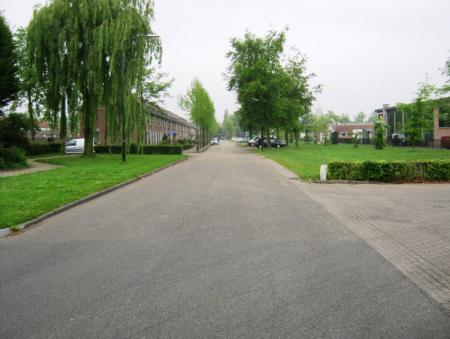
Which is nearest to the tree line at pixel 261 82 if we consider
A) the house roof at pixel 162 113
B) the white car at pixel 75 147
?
the house roof at pixel 162 113

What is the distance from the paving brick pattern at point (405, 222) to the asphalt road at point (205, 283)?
0.80ft

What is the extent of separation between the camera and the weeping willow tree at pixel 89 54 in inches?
869

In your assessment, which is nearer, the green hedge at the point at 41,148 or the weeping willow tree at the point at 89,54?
the weeping willow tree at the point at 89,54

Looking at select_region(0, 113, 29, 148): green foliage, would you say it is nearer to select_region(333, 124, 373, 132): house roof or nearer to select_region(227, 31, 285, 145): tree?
select_region(227, 31, 285, 145): tree

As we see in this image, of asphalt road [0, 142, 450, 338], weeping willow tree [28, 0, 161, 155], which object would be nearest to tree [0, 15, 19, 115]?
weeping willow tree [28, 0, 161, 155]

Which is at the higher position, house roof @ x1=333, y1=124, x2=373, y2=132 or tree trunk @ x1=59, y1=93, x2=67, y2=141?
house roof @ x1=333, y1=124, x2=373, y2=132

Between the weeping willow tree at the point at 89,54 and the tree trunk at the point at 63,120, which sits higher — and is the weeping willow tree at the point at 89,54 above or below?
above

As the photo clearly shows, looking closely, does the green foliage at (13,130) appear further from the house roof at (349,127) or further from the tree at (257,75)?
the house roof at (349,127)

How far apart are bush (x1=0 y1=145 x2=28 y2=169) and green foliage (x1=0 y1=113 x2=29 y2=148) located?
5.12ft

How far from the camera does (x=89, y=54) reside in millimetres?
22250

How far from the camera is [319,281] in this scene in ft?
13.7

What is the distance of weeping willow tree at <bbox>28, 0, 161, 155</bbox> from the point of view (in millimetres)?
22078

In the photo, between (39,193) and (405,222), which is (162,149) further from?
(405,222)

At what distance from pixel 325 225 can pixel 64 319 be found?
16.5 feet
